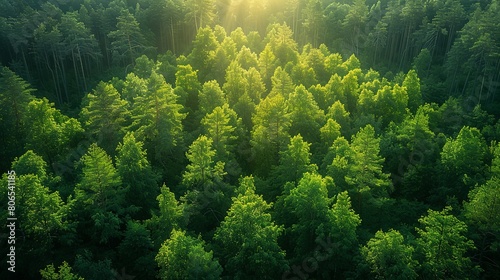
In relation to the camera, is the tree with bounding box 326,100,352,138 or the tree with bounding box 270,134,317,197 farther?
the tree with bounding box 326,100,352,138

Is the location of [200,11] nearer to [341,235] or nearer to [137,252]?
[137,252]

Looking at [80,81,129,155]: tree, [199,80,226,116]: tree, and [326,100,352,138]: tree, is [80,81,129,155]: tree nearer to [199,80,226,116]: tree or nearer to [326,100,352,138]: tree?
[199,80,226,116]: tree

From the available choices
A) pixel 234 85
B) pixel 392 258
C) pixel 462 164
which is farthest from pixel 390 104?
pixel 392 258

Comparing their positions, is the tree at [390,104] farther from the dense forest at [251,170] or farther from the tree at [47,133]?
the tree at [47,133]

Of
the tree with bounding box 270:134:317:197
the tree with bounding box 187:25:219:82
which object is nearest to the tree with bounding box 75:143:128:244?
the tree with bounding box 270:134:317:197

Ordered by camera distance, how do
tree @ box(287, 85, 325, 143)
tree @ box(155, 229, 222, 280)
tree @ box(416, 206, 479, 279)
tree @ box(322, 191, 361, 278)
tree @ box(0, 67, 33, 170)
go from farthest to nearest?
1. tree @ box(287, 85, 325, 143)
2. tree @ box(0, 67, 33, 170)
3. tree @ box(322, 191, 361, 278)
4. tree @ box(416, 206, 479, 279)
5. tree @ box(155, 229, 222, 280)
